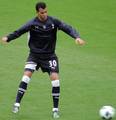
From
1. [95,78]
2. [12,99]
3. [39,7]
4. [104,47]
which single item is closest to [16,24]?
[104,47]

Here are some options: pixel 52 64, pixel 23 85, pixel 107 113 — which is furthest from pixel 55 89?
pixel 107 113

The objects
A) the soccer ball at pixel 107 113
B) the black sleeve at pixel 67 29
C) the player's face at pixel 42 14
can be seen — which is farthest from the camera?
the black sleeve at pixel 67 29

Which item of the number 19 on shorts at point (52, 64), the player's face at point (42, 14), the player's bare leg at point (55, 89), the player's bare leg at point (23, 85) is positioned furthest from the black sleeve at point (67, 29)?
the player's bare leg at point (23, 85)

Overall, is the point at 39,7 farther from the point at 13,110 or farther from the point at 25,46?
the point at 25,46

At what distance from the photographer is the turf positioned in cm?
1265

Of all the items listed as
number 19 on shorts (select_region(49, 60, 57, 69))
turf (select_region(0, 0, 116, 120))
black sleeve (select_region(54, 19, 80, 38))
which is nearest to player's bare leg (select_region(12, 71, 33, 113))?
turf (select_region(0, 0, 116, 120))

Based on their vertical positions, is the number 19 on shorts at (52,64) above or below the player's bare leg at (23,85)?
above

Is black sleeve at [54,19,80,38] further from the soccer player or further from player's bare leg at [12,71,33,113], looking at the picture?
player's bare leg at [12,71,33,113]

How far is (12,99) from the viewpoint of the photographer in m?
13.2

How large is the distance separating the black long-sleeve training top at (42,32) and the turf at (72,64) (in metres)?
1.36

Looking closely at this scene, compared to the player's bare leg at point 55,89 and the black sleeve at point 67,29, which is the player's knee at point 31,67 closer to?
the player's bare leg at point 55,89

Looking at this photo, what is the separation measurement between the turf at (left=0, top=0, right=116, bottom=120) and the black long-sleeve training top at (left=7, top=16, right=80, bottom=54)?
136cm

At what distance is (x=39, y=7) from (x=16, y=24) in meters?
10.3

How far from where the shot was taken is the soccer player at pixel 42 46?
11873 millimetres
